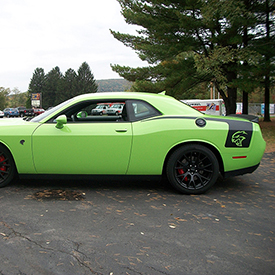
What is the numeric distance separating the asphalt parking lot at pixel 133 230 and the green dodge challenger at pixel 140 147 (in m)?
0.32

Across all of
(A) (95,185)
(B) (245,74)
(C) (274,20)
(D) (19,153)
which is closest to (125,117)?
(A) (95,185)

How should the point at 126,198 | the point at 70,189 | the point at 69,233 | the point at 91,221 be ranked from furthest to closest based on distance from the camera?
the point at 70,189 < the point at 126,198 < the point at 91,221 < the point at 69,233

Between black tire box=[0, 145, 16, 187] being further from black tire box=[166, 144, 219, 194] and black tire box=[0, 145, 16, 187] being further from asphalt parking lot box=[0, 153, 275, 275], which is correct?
black tire box=[166, 144, 219, 194]

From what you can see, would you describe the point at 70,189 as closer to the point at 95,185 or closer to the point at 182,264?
the point at 95,185

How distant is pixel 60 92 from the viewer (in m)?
103

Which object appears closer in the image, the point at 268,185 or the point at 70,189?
the point at 70,189

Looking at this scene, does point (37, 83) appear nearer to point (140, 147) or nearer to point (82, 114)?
point (82, 114)

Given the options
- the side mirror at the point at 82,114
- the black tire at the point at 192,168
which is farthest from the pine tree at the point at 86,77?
the black tire at the point at 192,168

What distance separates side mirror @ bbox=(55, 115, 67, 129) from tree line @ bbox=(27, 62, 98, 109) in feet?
314

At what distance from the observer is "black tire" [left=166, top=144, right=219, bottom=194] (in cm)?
436

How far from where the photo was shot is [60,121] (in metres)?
4.30

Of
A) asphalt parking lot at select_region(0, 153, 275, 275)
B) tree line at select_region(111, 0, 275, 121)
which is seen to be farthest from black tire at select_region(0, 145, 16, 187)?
tree line at select_region(111, 0, 275, 121)

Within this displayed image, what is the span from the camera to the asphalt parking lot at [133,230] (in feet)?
8.15

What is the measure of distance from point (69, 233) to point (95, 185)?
181 cm
